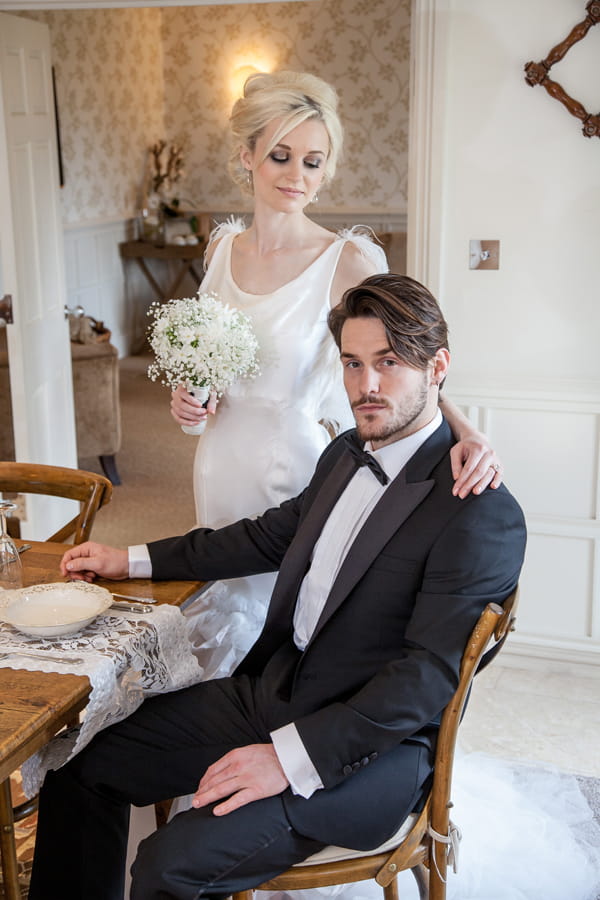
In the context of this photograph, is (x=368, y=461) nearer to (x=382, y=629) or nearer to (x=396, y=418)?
(x=396, y=418)

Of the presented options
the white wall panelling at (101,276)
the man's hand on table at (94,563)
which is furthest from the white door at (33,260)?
the white wall panelling at (101,276)

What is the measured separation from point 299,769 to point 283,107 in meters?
1.50

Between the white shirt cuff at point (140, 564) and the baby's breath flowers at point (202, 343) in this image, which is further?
the baby's breath flowers at point (202, 343)

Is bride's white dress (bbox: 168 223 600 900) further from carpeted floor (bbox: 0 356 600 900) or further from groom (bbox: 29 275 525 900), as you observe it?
carpeted floor (bbox: 0 356 600 900)

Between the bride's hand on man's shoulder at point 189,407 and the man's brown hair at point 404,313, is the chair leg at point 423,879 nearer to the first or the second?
the man's brown hair at point 404,313

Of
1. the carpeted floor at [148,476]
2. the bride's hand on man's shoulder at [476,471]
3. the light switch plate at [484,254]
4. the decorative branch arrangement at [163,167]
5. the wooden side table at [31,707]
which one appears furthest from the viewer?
the decorative branch arrangement at [163,167]

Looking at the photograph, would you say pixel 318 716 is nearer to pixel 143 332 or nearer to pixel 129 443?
pixel 129 443

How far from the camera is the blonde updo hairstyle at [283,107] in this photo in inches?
91.7

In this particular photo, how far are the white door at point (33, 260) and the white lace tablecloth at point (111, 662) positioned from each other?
7.79 ft

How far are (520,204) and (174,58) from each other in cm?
655

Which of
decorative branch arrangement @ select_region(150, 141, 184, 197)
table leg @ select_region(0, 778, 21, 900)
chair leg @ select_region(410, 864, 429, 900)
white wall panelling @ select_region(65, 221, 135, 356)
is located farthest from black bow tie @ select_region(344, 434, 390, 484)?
decorative branch arrangement @ select_region(150, 141, 184, 197)

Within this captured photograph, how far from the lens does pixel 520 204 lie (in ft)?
10.2

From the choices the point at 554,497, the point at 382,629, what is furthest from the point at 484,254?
the point at 382,629

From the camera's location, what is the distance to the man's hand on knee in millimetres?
1587
